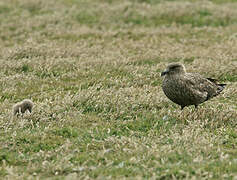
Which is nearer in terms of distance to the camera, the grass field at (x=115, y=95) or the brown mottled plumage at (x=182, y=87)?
the grass field at (x=115, y=95)

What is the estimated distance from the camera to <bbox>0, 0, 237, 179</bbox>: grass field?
6777mm

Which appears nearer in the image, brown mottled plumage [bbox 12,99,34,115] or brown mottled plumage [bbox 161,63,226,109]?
brown mottled plumage [bbox 161,63,226,109]

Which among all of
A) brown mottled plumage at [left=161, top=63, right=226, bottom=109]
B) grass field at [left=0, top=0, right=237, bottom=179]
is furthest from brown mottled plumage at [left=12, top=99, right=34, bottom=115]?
brown mottled plumage at [left=161, top=63, right=226, bottom=109]

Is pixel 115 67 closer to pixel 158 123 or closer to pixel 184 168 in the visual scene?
pixel 158 123

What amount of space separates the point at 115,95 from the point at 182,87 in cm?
164

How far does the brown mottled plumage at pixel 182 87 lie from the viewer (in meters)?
8.98

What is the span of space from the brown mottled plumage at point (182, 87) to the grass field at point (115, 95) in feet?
0.91

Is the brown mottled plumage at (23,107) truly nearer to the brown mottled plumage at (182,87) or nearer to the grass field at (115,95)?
the grass field at (115,95)

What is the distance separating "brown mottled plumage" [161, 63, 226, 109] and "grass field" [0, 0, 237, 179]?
28cm

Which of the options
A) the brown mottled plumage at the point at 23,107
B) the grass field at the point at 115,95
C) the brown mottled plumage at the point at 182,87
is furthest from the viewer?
the brown mottled plumage at the point at 23,107

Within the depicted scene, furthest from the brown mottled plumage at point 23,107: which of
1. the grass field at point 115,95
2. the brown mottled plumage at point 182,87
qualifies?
the brown mottled plumage at point 182,87

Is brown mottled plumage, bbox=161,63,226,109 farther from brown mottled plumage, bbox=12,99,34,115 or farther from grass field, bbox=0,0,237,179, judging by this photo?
brown mottled plumage, bbox=12,99,34,115

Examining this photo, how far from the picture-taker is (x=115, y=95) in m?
10.1

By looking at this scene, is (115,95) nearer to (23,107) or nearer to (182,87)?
(182,87)
